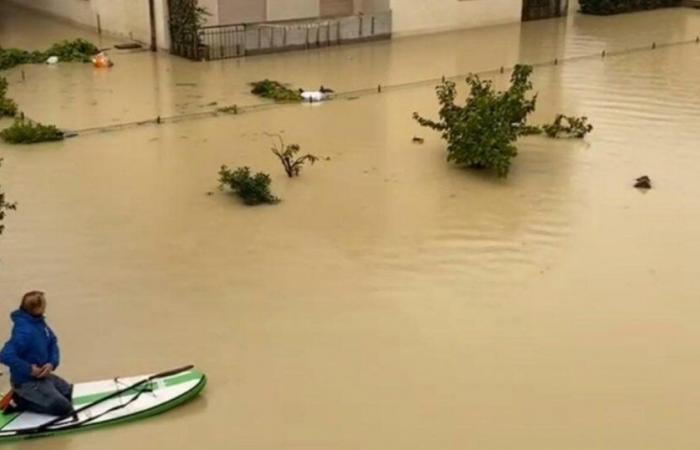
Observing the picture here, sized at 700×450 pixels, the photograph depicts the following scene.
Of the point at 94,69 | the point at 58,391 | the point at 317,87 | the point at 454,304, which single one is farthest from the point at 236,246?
the point at 94,69

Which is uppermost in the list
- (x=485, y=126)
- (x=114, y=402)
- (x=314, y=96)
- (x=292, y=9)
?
(x=292, y=9)

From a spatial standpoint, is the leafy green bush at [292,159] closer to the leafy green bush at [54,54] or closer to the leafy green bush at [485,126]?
the leafy green bush at [485,126]

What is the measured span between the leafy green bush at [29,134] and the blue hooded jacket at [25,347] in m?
8.35

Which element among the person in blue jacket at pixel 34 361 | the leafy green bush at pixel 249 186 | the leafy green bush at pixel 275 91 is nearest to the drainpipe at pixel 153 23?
the leafy green bush at pixel 275 91

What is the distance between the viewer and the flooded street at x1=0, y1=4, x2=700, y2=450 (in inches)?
303

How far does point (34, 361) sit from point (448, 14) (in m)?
21.0

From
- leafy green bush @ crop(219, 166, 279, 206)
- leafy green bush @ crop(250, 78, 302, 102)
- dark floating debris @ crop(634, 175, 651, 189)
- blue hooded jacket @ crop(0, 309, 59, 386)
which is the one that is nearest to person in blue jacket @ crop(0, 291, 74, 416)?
blue hooded jacket @ crop(0, 309, 59, 386)

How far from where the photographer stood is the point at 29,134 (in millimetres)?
14805

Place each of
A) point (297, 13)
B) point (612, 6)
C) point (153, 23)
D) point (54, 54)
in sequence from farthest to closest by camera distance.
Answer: point (612, 6) < point (297, 13) < point (153, 23) < point (54, 54)

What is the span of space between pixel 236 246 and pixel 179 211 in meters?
1.43

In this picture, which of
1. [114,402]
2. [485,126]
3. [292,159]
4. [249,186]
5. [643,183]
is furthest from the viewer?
[292,159]

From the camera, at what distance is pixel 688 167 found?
13.9m

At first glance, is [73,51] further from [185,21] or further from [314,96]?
[314,96]

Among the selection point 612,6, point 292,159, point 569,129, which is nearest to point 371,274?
point 292,159
